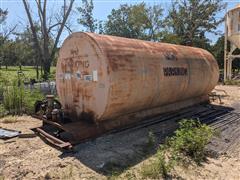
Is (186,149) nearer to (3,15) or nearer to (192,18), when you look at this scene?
(192,18)

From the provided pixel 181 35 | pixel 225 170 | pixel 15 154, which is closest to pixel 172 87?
pixel 225 170

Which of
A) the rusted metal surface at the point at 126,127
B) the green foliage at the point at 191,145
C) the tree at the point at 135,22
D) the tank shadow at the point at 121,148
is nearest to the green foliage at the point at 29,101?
the rusted metal surface at the point at 126,127

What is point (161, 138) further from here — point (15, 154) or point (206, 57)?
point (206, 57)

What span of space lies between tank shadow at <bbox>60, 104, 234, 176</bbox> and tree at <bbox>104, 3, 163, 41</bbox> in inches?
1007

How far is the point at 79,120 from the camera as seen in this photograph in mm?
6012

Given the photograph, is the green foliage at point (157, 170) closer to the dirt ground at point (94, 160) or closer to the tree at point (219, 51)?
the dirt ground at point (94, 160)

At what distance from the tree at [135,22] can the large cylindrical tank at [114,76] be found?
24297 mm

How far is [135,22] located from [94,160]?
93.5 feet

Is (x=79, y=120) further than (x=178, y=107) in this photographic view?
No

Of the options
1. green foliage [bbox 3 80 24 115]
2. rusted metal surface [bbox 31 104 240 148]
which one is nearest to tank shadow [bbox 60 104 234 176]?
rusted metal surface [bbox 31 104 240 148]

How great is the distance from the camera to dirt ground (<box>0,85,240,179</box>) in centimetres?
397

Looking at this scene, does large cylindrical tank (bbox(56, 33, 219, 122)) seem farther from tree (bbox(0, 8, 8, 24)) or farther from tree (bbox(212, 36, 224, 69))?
tree (bbox(0, 8, 8, 24))

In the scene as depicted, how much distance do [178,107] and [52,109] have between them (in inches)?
155

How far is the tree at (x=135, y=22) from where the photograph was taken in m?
31.2
